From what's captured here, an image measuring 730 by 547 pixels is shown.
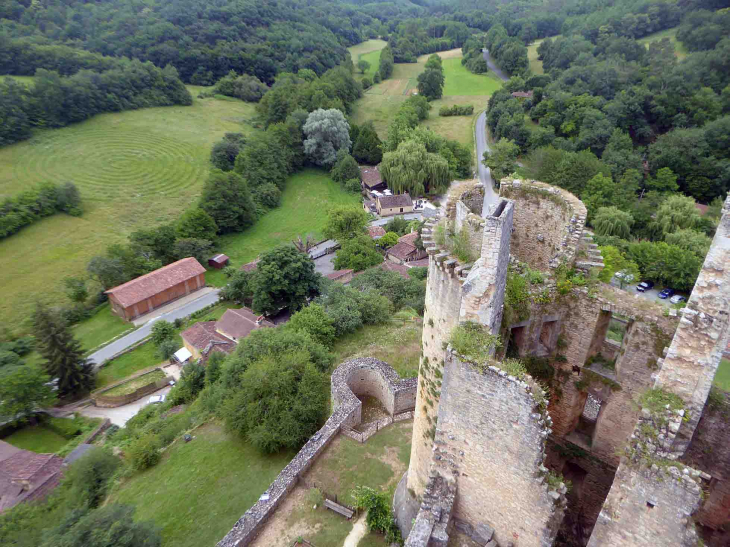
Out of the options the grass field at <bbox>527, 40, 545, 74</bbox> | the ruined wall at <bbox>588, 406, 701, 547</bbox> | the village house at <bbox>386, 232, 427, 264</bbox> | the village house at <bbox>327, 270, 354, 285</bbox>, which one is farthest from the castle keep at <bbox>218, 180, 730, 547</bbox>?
the grass field at <bbox>527, 40, 545, 74</bbox>

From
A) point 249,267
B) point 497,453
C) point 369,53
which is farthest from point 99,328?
point 369,53

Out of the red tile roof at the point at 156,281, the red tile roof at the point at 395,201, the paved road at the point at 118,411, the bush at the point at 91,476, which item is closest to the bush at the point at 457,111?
the red tile roof at the point at 395,201

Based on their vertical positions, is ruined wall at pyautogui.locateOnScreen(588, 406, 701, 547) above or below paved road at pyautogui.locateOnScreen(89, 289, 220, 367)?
above

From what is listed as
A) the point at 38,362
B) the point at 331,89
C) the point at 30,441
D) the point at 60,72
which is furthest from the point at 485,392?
the point at 60,72

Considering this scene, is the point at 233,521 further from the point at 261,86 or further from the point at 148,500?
the point at 261,86

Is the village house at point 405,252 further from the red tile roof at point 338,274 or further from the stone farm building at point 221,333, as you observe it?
the stone farm building at point 221,333

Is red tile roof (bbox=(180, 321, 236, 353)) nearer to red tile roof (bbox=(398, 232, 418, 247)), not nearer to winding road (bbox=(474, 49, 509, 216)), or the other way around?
red tile roof (bbox=(398, 232, 418, 247))
